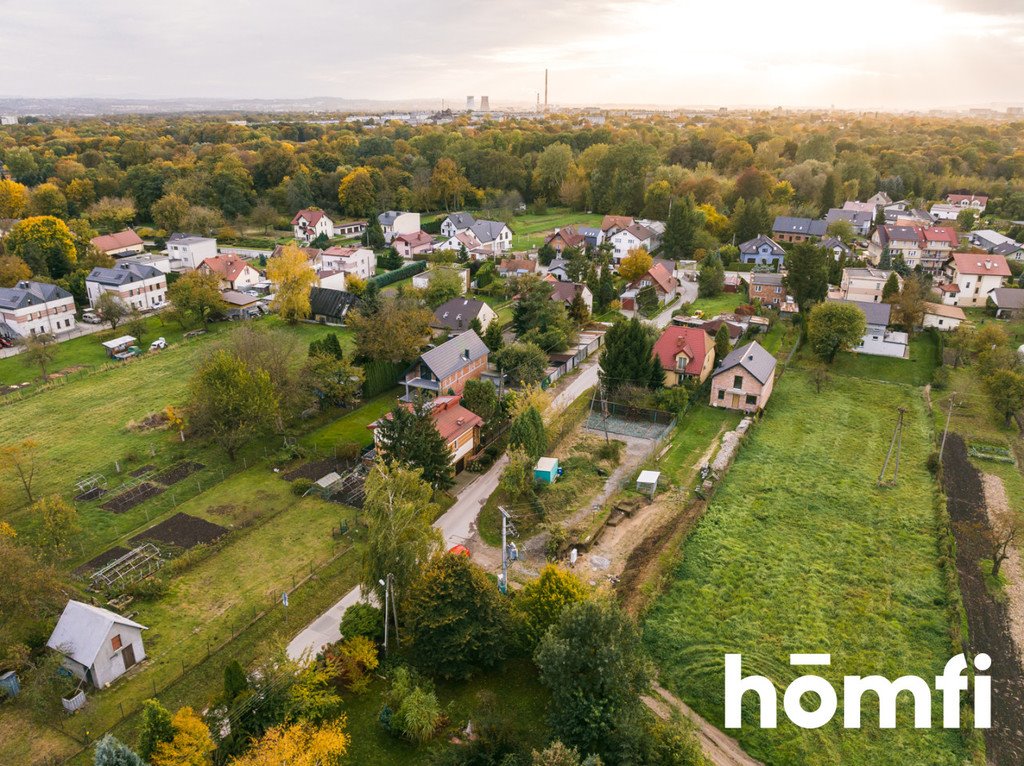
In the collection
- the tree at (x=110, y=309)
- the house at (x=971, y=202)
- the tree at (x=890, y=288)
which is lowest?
the tree at (x=110, y=309)

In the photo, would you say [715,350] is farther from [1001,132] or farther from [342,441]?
[1001,132]

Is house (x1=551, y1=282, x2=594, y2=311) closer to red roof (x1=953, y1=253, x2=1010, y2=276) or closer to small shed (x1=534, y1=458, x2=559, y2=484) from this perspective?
small shed (x1=534, y1=458, x2=559, y2=484)

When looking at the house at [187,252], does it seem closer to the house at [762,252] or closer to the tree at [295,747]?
the house at [762,252]

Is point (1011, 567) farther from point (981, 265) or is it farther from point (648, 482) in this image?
point (981, 265)

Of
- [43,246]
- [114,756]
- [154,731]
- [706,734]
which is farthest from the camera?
[43,246]

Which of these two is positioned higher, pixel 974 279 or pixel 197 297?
pixel 974 279

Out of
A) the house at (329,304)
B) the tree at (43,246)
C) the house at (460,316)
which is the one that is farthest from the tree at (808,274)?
the tree at (43,246)

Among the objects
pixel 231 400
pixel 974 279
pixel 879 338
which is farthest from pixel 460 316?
pixel 974 279

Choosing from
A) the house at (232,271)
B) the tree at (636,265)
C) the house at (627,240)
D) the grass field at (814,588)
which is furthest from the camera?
the house at (627,240)

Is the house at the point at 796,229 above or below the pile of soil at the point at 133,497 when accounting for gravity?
above
